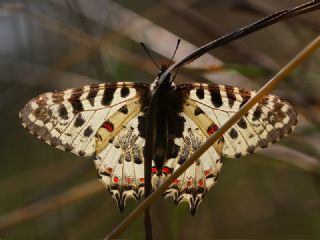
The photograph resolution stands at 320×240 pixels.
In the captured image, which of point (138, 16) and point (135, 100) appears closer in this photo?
point (135, 100)

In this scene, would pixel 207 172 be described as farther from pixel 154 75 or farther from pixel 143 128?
pixel 154 75

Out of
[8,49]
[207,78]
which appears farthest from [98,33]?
[8,49]

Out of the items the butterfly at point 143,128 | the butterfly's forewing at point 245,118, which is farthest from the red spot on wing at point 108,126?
the butterfly's forewing at point 245,118

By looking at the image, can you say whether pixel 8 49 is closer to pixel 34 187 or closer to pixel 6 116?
pixel 6 116

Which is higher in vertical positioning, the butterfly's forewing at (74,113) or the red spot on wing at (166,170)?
the butterfly's forewing at (74,113)

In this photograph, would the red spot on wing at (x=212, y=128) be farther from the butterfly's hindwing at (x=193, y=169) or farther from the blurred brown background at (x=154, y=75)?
the blurred brown background at (x=154, y=75)

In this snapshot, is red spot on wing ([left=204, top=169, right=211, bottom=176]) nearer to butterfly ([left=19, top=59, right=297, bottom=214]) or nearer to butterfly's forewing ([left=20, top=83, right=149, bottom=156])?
butterfly ([left=19, top=59, right=297, bottom=214])

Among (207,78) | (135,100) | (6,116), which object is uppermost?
(6,116)
